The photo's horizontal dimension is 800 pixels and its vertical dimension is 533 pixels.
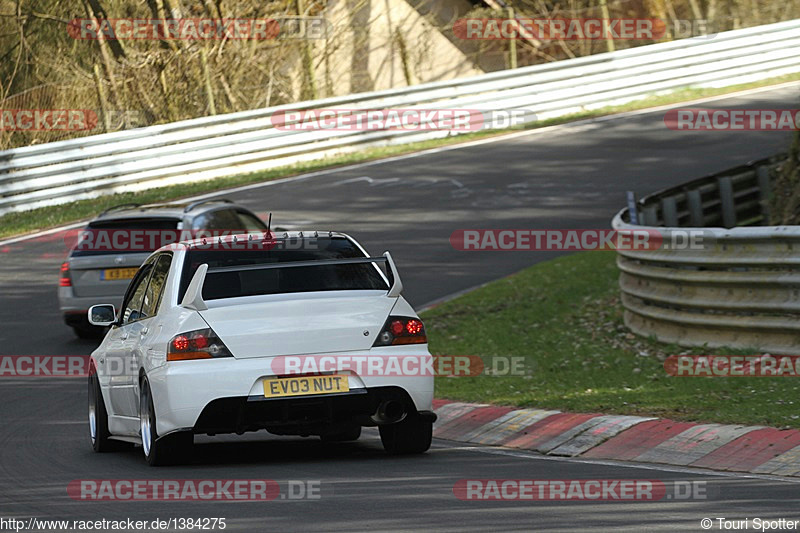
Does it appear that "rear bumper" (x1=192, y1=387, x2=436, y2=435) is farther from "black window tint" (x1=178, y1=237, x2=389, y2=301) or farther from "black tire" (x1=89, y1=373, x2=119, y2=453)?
"black tire" (x1=89, y1=373, x2=119, y2=453)

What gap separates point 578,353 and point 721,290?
5.25 feet

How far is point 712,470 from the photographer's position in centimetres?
821

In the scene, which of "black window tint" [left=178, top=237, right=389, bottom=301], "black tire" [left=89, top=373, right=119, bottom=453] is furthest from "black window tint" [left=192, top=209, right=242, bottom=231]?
"black window tint" [left=178, top=237, right=389, bottom=301]

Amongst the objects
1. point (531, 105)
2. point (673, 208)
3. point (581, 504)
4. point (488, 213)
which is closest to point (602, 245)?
point (673, 208)

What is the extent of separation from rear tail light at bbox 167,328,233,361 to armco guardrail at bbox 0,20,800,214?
1743 centimetres

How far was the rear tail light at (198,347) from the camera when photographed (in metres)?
8.57

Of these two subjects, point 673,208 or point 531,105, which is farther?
point 531,105

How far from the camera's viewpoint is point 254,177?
88.8 feet

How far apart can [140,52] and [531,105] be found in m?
9.63

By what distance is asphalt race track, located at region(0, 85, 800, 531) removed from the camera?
704cm

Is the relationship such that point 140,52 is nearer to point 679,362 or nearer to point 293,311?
point 679,362

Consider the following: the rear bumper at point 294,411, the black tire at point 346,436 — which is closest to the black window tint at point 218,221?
the black tire at point 346,436

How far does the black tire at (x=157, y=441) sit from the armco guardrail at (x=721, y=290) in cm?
537

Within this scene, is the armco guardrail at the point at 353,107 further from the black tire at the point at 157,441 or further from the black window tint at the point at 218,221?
the black tire at the point at 157,441
